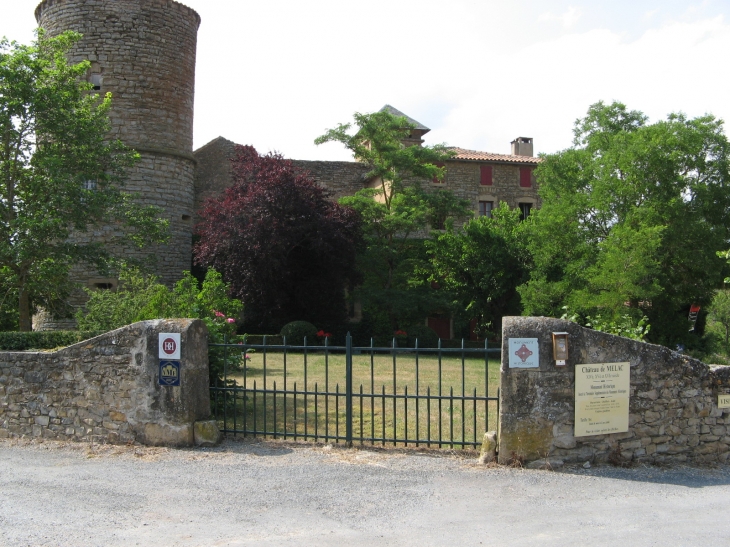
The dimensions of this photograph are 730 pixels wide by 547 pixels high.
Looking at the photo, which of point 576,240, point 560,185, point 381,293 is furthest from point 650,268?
point 381,293

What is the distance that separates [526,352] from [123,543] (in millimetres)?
4034

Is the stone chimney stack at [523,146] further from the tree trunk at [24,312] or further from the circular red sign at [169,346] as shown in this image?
the circular red sign at [169,346]

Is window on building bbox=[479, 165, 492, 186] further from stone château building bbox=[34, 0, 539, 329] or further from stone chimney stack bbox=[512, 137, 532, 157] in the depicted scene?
stone château building bbox=[34, 0, 539, 329]

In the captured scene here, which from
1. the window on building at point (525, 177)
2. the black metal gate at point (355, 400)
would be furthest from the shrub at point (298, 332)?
the window on building at point (525, 177)

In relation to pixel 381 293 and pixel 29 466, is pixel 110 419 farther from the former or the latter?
pixel 381 293

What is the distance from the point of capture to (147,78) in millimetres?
20047

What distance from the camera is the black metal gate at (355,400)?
6992 mm

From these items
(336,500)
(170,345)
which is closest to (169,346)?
(170,345)

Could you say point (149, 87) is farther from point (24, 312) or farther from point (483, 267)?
point (483, 267)

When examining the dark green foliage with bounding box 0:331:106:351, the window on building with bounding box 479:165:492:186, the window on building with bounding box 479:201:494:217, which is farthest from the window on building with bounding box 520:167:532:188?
the dark green foliage with bounding box 0:331:106:351

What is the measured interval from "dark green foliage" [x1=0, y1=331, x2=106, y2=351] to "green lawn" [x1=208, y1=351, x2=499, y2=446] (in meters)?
3.26

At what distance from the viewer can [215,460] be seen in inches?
274

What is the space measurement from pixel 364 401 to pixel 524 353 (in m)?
4.74

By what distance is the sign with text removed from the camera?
6.60m
